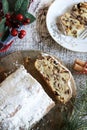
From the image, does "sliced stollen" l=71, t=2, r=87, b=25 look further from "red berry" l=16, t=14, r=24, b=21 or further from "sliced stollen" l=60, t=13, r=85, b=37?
"red berry" l=16, t=14, r=24, b=21

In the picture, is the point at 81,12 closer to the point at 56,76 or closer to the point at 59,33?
the point at 59,33

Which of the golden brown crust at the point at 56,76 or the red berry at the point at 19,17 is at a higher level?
the red berry at the point at 19,17

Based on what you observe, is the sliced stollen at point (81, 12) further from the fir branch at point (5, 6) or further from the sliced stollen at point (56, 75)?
the fir branch at point (5, 6)

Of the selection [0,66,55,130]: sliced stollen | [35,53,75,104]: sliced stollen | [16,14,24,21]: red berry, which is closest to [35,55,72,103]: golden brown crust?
[35,53,75,104]: sliced stollen

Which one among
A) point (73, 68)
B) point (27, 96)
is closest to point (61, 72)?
point (73, 68)

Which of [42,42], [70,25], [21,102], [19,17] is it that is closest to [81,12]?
[70,25]

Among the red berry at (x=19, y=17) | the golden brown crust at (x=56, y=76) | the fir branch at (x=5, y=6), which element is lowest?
the golden brown crust at (x=56, y=76)

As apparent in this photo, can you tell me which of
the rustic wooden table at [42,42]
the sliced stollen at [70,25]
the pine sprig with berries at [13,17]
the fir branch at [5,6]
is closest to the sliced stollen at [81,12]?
the sliced stollen at [70,25]
